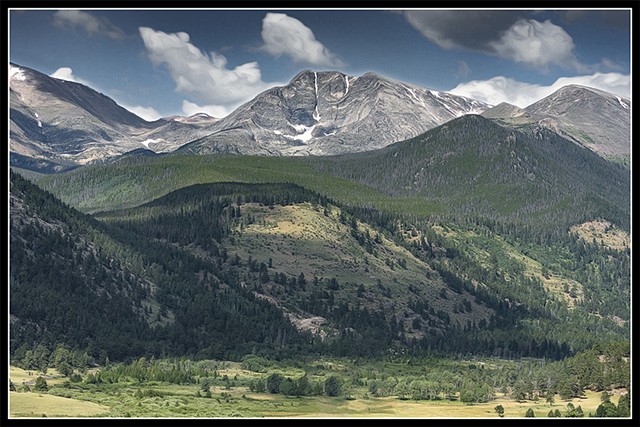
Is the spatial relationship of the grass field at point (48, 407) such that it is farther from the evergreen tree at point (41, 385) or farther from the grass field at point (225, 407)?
the evergreen tree at point (41, 385)

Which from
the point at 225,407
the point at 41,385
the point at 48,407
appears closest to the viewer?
the point at 48,407

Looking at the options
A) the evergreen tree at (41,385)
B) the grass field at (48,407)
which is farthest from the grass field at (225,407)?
the evergreen tree at (41,385)

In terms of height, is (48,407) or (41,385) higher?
(41,385)

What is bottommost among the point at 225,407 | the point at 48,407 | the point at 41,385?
the point at 225,407

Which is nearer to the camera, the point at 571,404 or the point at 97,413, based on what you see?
the point at 97,413

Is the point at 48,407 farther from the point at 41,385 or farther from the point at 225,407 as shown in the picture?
the point at 225,407

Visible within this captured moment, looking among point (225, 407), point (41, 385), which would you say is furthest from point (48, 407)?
point (225, 407)

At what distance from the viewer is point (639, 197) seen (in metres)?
115

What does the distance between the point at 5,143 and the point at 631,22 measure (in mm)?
75243

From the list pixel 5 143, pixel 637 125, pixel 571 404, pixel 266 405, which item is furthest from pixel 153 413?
pixel 637 125

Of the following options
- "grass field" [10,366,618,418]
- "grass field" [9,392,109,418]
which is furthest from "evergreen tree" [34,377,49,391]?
"grass field" [9,392,109,418]

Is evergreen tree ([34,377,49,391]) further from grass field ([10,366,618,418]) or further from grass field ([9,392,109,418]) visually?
grass field ([9,392,109,418])
